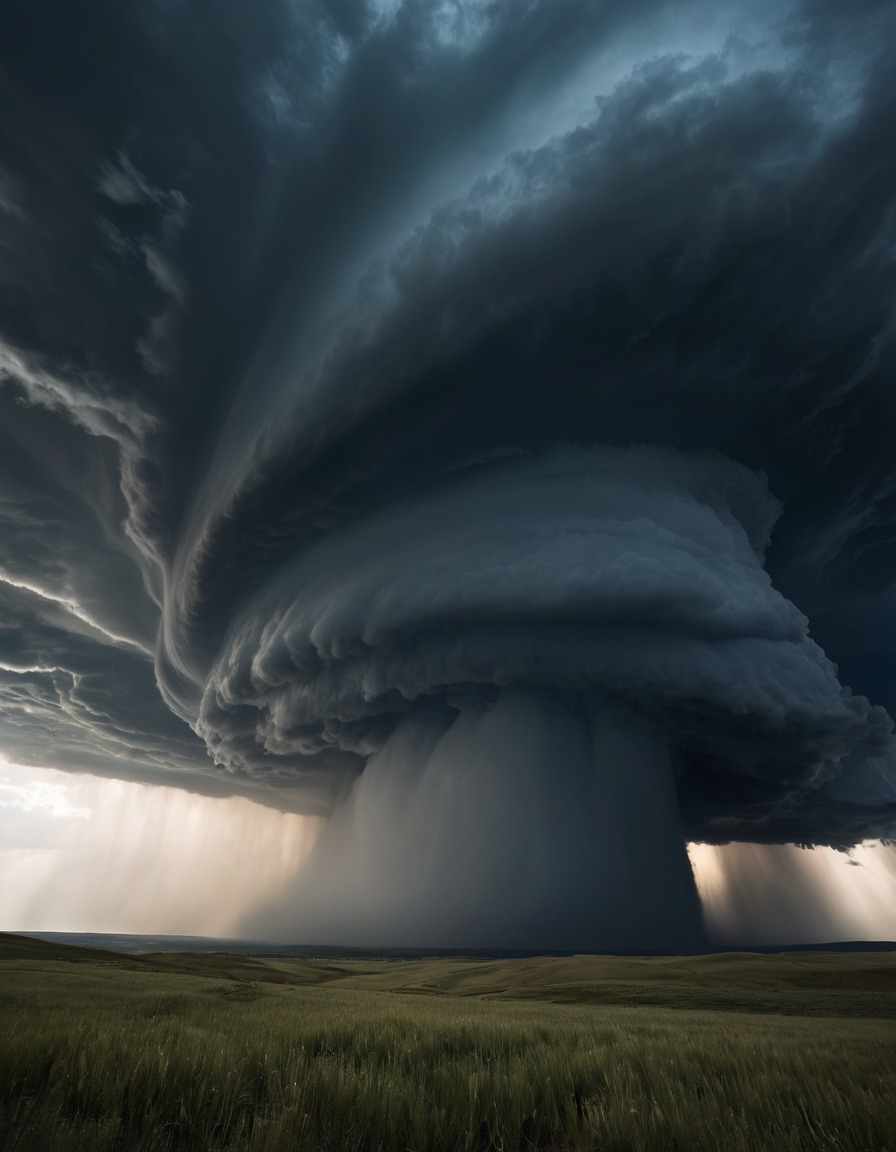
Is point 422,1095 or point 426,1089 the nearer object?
point 422,1095

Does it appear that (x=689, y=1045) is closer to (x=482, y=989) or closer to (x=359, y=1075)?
(x=359, y=1075)

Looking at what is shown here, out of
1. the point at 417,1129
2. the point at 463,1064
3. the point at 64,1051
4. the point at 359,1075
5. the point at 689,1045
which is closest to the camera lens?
the point at 417,1129

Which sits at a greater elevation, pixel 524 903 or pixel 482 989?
pixel 524 903

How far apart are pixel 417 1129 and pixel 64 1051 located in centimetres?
355

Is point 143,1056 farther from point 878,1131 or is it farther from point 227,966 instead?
point 227,966

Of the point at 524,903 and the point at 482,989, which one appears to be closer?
the point at 482,989

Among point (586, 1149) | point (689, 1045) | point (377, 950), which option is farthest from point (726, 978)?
point (377, 950)

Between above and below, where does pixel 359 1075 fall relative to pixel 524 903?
below

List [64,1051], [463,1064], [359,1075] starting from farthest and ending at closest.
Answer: [463,1064] → [64,1051] → [359,1075]

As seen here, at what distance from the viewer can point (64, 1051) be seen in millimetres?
4824

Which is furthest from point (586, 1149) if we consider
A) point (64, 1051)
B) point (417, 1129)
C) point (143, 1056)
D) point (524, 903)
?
point (524, 903)

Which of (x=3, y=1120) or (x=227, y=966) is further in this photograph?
(x=227, y=966)

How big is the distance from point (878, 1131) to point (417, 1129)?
268 centimetres

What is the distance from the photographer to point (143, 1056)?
4.58 m
